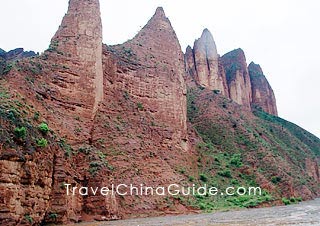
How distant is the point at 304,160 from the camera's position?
82.5m

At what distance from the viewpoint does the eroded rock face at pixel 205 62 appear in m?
89.9

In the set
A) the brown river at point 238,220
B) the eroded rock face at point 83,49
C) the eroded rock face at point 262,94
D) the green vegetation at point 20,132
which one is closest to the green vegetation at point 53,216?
the brown river at point 238,220

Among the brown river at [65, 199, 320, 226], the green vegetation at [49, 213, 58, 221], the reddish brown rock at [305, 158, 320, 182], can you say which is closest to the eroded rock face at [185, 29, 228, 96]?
the reddish brown rock at [305, 158, 320, 182]

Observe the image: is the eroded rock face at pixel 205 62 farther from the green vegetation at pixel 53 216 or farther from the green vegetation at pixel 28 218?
the green vegetation at pixel 28 218

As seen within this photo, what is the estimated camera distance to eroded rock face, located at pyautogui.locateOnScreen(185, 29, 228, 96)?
89.9 meters

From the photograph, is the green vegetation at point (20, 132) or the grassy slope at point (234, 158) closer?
the green vegetation at point (20, 132)

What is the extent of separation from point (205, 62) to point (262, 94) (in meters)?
30.4

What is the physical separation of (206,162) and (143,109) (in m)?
11.2

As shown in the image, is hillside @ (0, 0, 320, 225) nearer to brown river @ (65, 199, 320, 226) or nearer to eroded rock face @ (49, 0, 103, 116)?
eroded rock face @ (49, 0, 103, 116)

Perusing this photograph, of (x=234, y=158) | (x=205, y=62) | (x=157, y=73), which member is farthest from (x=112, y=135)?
(x=205, y=62)

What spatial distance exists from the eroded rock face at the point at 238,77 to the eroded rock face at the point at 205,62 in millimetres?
8416

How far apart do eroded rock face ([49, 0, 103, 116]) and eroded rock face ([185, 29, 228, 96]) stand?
1973 inches

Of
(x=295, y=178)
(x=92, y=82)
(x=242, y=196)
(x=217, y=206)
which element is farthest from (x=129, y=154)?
(x=295, y=178)

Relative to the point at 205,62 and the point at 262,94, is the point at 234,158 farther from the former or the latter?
the point at 262,94
